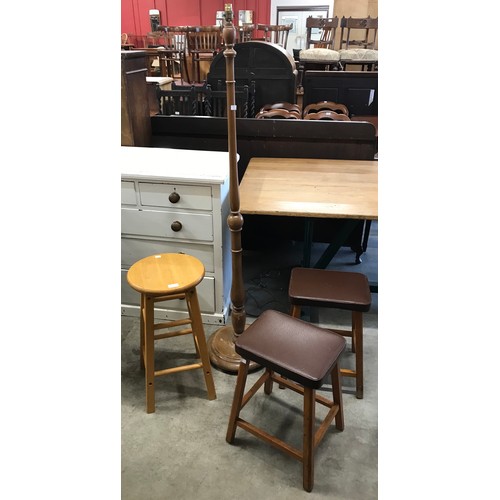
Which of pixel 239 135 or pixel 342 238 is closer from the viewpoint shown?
pixel 342 238

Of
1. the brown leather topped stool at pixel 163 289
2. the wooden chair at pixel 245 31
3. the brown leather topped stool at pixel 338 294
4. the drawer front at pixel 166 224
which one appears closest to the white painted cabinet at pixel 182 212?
the drawer front at pixel 166 224

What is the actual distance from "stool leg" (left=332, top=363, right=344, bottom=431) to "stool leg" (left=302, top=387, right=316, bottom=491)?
6.3 inches

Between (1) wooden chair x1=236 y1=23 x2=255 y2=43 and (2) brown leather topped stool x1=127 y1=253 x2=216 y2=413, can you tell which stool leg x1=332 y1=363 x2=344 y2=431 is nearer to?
(2) brown leather topped stool x1=127 y1=253 x2=216 y2=413

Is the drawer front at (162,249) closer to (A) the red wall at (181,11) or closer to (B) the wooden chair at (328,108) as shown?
(B) the wooden chair at (328,108)

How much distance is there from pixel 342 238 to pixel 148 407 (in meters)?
1.31

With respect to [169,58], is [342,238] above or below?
below

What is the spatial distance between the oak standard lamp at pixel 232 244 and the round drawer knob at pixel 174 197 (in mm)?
440

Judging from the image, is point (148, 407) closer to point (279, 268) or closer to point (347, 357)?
point (347, 357)

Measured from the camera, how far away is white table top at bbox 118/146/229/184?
6.64 ft

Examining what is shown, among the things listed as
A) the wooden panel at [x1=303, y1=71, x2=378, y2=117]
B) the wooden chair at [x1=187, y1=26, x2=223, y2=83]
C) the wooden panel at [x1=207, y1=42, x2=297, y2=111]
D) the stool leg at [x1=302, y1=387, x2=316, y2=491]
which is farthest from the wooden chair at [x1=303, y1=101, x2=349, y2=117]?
the wooden chair at [x1=187, y1=26, x2=223, y2=83]

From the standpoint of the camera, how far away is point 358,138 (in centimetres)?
268

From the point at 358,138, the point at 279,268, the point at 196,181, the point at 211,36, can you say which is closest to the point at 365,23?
the point at 211,36

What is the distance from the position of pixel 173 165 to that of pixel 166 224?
1.03 feet

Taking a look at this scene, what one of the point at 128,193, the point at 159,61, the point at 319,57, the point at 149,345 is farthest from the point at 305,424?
the point at 159,61
